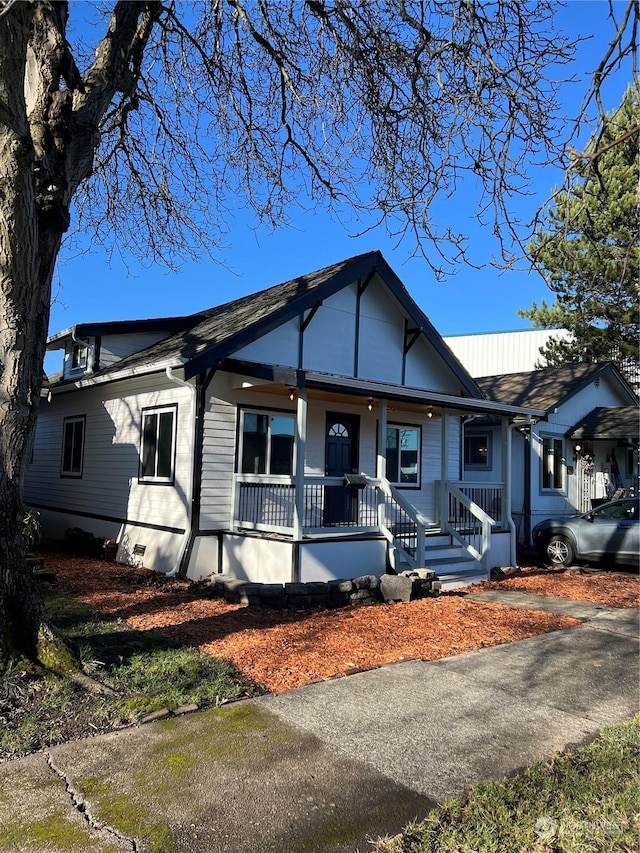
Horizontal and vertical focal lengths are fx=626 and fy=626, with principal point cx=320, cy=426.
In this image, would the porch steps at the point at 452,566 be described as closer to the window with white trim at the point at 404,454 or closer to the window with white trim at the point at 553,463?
the window with white trim at the point at 404,454

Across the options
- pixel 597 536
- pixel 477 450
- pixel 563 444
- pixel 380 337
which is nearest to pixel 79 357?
pixel 380 337

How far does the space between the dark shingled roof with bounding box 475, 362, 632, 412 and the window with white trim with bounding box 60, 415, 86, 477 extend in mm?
11286

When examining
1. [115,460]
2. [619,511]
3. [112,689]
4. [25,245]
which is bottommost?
[112,689]

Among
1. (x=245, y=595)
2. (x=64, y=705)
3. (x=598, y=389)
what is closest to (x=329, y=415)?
(x=245, y=595)

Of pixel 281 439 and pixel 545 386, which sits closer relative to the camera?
pixel 281 439

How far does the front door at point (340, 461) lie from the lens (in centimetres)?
1229

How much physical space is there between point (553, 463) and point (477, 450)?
90.1 inches

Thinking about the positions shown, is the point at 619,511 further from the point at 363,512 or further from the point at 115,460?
the point at 115,460

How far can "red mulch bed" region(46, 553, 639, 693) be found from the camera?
6.14 m

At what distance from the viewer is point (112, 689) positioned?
4.92 metres

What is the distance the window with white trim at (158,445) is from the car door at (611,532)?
8.48 m

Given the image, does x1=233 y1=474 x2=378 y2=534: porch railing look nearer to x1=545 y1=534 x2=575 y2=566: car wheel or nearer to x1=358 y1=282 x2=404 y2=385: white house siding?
x1=358 y1=282 x2=404 y2=385: white house siding

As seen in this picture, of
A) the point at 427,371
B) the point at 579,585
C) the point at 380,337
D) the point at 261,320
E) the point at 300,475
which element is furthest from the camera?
the point at 427,371

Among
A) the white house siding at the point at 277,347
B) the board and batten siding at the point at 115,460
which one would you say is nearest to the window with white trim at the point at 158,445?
the board and batten siding at the point at 115,460
